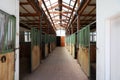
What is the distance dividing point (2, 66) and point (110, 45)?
7.05 feet

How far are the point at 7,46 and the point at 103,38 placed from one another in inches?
78.0

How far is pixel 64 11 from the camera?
13461mm

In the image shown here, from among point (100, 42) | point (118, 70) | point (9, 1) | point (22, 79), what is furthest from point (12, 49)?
point (118, 70)

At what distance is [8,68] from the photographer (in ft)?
8.55

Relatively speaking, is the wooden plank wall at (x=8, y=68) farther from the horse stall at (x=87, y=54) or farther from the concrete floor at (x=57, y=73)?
the horse stall at (x=87, y=54)

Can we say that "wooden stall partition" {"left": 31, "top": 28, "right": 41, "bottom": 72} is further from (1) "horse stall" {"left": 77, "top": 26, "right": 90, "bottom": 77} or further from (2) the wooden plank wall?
(2) the wooden plank wall

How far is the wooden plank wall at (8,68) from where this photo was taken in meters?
2.34

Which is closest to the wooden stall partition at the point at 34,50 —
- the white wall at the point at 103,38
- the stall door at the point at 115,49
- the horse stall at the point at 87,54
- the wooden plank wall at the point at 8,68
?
the horse stall at the point at 87,54

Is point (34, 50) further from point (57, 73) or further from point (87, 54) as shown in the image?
point (87, 54)

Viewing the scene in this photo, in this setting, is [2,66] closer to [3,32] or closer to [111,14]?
[3,32]

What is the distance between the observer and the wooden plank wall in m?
2.34

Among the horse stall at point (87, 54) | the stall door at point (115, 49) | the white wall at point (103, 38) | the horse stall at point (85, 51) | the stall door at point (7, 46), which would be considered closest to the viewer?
the stall door at point (7, 46)

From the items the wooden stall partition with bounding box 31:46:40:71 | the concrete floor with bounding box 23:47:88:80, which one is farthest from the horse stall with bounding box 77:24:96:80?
the wooden stall partition with bounding box 31:46:40:71

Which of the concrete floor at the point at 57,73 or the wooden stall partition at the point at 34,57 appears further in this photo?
the wooden stall partition at the point at 34,57
